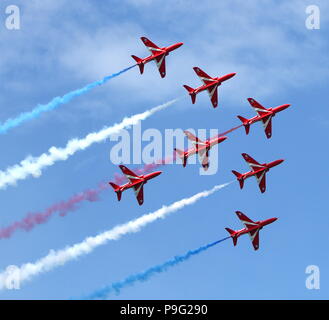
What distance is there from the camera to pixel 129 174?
17638 cm

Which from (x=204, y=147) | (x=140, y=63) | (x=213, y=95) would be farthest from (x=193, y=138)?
(x=140, y=63)

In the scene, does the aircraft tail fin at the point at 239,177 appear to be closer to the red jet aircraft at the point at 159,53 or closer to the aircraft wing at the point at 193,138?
the aircraft wing at the point at 193,138

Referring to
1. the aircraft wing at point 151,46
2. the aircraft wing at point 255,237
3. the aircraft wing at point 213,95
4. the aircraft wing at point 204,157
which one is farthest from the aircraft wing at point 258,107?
the aircraft wing at point 255,237

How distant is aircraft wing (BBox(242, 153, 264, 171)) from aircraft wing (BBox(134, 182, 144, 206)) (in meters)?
19.1

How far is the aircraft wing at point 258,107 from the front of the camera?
183913 mm

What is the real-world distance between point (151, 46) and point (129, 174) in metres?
22.6

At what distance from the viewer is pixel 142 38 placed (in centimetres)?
18425

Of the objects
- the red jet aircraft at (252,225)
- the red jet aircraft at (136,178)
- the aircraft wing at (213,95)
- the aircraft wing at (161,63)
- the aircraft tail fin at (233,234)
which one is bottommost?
the aircraft tail fin at (233,234)

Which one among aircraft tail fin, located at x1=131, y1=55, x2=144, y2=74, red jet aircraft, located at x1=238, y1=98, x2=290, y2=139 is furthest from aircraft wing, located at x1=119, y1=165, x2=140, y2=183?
red jet aircraft, located at x1=238, y1=98, x2=290, y2=139

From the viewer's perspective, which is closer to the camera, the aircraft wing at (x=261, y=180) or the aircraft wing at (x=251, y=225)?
the aircraft wing at (x=251, y=225)

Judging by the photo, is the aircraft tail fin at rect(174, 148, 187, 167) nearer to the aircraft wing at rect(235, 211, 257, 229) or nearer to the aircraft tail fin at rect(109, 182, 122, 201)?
the aircraft tail fin at rect(109, 182, 122, 201)

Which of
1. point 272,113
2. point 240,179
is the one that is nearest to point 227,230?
point 240,179

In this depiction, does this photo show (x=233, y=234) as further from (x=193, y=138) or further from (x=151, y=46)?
(x=151, y=46)

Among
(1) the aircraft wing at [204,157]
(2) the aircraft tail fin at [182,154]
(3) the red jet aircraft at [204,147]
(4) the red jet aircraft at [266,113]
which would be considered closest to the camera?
(2) the aircraft tail fin at [182,154]
